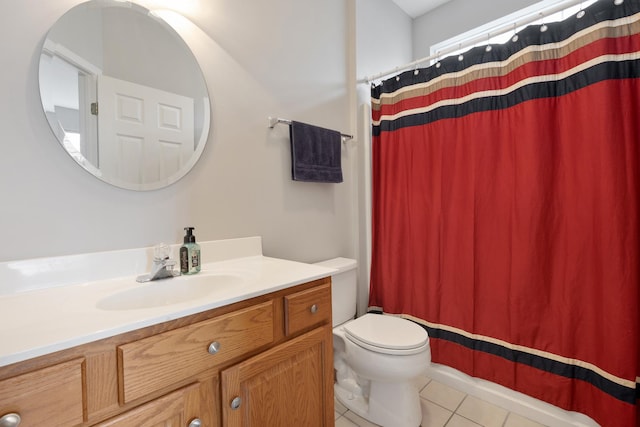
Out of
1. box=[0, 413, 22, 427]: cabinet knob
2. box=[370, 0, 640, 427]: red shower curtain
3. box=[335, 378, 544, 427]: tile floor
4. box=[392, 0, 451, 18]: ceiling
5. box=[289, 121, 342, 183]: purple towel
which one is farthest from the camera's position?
box=[392, 0, 451, 18]: ceiling

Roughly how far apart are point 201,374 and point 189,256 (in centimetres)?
44

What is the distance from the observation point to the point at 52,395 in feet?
1.65

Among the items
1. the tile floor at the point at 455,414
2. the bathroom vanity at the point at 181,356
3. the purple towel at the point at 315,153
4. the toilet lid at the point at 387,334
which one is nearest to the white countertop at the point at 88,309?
the bathroom vanity at the point at 181,356

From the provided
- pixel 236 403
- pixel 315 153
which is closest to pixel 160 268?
pixel 236 403

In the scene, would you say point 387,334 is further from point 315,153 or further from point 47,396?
point 47,396

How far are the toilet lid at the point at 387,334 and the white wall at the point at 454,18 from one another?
213cm

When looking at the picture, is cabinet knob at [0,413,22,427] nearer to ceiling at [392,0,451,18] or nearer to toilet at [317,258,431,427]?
toilet at [317,258,431,427]

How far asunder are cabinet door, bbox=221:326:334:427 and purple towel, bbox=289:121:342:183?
0.85 m

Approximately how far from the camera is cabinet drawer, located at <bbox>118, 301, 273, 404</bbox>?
59cm

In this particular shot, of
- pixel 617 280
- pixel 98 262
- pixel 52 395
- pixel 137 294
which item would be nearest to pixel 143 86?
pixel 98 262

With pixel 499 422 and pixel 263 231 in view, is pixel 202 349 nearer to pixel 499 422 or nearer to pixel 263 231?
pixel 263 231

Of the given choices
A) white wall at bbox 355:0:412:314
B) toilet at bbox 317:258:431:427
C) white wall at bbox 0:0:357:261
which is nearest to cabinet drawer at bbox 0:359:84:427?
white wall at bbox 0:0:357:261

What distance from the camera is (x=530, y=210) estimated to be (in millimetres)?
1355

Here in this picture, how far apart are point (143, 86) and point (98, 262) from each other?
0.66 m
